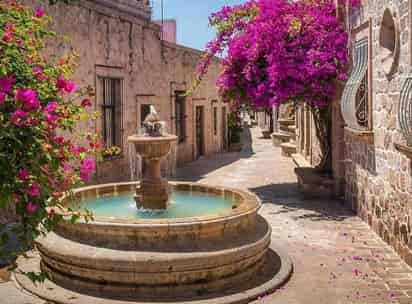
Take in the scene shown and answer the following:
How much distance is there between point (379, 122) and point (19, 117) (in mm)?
5956

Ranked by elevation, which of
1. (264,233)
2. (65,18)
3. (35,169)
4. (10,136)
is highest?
(65,18)

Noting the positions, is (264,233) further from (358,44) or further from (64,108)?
(358,44)

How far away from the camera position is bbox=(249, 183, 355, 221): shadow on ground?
8703 millimetres

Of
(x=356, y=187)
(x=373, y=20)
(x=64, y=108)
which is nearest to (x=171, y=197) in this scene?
(x=356, y=187)

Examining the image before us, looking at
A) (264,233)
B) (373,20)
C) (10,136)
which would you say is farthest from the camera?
(373,20)

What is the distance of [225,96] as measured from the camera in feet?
35.6

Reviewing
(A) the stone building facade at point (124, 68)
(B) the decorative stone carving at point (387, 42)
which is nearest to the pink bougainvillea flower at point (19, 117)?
(B) the decorative stone carving at point (387, 42)

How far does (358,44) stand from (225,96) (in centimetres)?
325

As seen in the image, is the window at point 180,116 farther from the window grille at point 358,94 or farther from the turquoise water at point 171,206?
the turquoise water at point 171,206

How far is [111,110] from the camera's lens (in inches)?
473

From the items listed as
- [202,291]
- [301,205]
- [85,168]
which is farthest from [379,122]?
[85,168]

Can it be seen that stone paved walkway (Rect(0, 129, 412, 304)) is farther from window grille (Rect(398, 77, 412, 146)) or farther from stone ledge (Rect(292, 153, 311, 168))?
stone ledge (Rect(292, 153, 311, 168))

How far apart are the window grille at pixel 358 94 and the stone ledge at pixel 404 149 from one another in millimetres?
1700

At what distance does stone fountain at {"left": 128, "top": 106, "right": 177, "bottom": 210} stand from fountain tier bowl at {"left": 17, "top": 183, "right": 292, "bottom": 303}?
4.83ft
